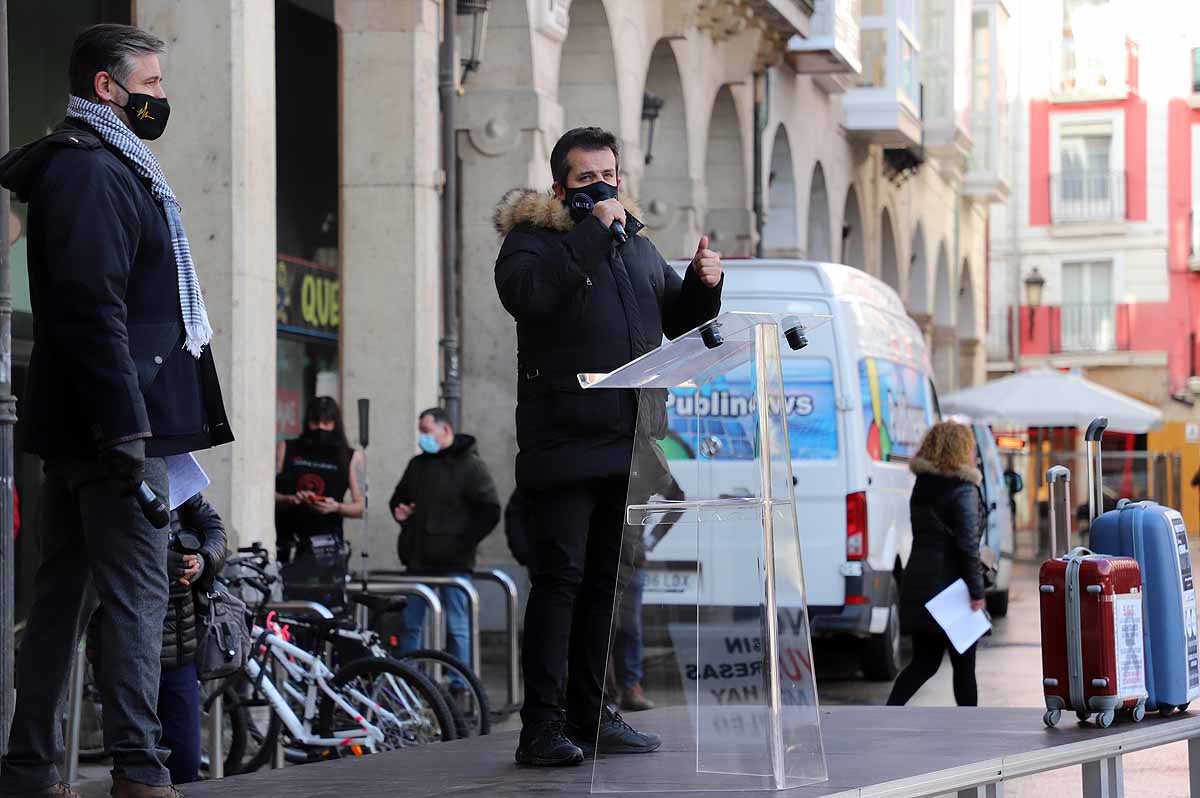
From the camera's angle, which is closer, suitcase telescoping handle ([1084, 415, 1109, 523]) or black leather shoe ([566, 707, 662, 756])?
black leather shoe ([566, 707, 662, 756])

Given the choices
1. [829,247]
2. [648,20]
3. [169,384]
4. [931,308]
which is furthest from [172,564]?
[931,308]

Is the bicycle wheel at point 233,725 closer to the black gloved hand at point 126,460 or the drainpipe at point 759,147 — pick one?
the black gloved hand at point 126,460

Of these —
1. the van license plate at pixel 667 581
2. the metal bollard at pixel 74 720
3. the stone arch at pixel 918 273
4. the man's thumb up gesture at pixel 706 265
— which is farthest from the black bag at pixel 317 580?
the stone arch at pixel 918 273

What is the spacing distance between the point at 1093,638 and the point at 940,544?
3.72 m

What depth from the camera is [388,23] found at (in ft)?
46.5

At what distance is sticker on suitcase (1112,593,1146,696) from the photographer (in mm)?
6793

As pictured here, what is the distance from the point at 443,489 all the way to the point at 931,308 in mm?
24661

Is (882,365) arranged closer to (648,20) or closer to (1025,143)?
(648,20)

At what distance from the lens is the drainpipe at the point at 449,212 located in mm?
15094

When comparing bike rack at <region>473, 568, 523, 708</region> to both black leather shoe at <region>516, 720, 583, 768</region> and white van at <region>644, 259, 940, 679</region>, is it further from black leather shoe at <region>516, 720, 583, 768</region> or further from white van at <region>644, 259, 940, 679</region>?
black leather shoe at <region>516, 720, 583, 768</region>

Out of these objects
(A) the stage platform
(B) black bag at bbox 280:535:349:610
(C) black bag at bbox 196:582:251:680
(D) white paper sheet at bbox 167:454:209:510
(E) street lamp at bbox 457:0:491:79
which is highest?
(E) street lamp at bbox 457:0:491:79

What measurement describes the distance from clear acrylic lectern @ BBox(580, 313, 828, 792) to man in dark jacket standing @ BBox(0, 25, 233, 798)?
1108 mm

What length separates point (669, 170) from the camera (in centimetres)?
2111

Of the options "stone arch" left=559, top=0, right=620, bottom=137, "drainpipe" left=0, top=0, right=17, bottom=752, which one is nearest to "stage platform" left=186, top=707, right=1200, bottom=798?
"drainpipe" left=0, top=0, right=17, bottom=752
